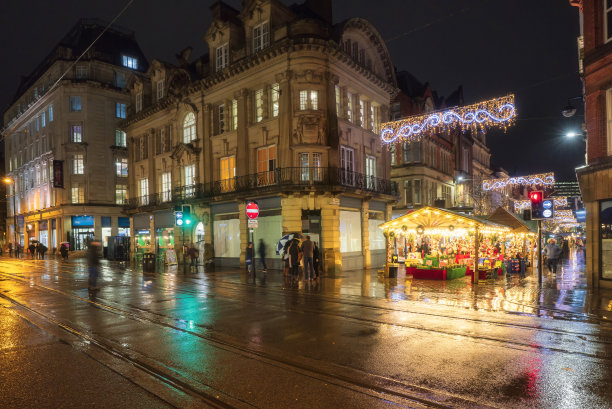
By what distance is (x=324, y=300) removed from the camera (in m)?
12.9

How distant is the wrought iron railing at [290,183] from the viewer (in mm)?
23016

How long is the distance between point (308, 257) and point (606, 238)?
35.0ft

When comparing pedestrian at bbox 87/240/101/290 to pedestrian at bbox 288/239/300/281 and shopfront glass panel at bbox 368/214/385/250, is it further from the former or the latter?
shopfront glass panel at bbox 368/214/385/250

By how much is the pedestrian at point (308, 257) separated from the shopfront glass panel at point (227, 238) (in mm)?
9289

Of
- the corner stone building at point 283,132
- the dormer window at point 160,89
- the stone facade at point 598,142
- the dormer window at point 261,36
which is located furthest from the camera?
the dormer window at point 160,89

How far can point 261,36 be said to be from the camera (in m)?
25.1

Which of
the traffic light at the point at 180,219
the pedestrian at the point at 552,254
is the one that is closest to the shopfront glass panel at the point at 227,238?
the traffic light at the point at 180,219

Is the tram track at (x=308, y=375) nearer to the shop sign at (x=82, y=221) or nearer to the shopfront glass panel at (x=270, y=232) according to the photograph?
the shopfront glass panel at (x=270, y=232)

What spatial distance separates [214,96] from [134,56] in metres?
28.5

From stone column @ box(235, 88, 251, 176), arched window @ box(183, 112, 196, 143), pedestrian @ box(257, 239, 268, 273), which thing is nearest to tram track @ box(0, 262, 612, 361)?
pedestrian @ box(257, 239, 268, 273)

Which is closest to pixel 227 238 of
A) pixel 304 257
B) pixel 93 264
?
pixel 304 257

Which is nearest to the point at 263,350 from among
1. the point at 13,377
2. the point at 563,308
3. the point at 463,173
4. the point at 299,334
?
the point at 299,334

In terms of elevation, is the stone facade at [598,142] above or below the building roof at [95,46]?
below

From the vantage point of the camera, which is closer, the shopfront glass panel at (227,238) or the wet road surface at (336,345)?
the wet road surface at (336,345)
